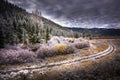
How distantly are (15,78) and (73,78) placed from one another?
614 centimetres

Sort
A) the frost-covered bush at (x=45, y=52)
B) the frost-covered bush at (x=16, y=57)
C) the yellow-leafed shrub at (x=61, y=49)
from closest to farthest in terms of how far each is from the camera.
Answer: the frost-covered bush at (x=16, y=57) → the frost-covered bush at (x=45, y=52) → the yellow-leafed shrub at (x=61, y=49)

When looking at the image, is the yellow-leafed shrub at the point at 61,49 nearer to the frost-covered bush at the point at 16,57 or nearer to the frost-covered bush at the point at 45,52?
the frost-covered bush at the point at 45,52

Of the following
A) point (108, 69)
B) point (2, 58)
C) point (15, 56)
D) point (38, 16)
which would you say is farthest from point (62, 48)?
point (38, 16)

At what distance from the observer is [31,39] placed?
3036cm

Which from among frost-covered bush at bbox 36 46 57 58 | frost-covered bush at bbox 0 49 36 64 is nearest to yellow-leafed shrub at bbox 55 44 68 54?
frost-covered bush at bbox 36 46 57 58

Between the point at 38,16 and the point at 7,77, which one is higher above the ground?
the point at 38,16

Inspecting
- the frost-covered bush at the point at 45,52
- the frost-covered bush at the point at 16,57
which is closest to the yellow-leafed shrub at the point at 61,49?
the frost-covered bush at the point at 45,52

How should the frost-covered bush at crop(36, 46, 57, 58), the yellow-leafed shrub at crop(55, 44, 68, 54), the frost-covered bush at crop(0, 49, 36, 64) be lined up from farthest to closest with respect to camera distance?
the yellow-leafed shrub at crop(55, 44, 68, 54) < the frost-covered bush at crop(36, 46, 57, 58) < the frost-covered bush at crop(0, 49, 36, 64)

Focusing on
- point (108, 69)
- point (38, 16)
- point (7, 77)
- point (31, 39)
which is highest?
point (38, 16)

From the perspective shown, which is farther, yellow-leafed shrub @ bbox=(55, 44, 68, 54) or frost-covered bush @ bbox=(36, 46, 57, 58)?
yellow-leafed shrub @ bbox=(55, 44, 68, 54)

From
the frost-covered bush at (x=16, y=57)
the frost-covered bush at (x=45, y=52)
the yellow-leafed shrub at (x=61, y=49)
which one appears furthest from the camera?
the yellow-leafed shrub at (x=61, y=49)

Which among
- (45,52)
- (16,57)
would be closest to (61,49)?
(45,52)

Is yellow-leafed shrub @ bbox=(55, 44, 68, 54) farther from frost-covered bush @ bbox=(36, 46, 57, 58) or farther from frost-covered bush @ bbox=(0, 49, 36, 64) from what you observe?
frost-covered bush @ bbox=(0, 49, 36, 64)

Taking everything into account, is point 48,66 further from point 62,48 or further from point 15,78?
point 62,48
